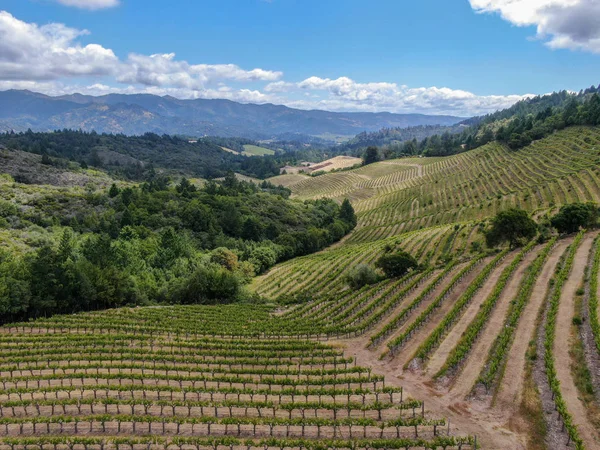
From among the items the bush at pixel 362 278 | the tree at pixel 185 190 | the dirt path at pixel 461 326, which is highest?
the tree at pixel 185 190

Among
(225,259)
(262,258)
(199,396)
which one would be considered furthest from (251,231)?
(199,396)

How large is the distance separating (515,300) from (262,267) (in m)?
60.3

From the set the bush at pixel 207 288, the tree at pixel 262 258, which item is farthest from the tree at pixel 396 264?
the tree at pixel 262 258

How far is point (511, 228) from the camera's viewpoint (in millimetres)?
62812

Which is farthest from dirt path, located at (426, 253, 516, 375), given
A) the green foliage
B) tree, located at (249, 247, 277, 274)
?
tree, located at (249, 247, 277, 274)

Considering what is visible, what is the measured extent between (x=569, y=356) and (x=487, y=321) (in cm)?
914

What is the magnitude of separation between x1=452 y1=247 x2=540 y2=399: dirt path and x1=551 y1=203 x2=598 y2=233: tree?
16.7 m

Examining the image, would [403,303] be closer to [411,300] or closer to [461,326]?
[411,300]

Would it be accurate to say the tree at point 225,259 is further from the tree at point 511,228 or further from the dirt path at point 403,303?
the tree at point 511,228

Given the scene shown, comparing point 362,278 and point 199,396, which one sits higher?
point 362,278

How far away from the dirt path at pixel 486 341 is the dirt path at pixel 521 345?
1877 mm

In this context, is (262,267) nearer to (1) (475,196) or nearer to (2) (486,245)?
(2) (486,245)

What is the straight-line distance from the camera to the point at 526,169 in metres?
121

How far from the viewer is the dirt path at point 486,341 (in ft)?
100
